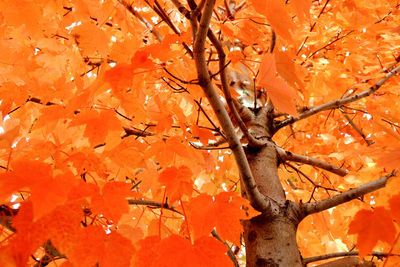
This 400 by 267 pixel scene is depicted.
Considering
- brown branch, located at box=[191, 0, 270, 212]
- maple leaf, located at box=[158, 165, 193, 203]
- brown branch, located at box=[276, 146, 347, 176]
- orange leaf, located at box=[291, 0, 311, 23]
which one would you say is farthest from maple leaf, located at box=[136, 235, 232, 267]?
brown branch, located at box=[276, 146, 347, 176]

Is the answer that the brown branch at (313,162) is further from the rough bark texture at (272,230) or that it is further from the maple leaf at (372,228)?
the maple leaf at (372,228)

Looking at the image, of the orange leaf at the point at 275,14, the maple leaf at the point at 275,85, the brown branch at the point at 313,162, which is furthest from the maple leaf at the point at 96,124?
the brown branch at the point at 313,162

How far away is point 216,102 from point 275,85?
0.69 feet

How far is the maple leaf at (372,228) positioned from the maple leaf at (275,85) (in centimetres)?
47

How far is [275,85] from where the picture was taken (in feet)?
3.22

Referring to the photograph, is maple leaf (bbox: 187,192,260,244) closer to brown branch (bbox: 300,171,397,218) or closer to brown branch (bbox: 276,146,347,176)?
brown branch (bbox: 300,171,397,218)

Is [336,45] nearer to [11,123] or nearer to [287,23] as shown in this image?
[287,23]

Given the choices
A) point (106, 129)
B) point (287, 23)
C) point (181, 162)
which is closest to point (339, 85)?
point (181, 162)

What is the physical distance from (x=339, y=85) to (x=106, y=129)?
191cm

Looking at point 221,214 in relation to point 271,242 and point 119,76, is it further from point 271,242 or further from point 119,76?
point 119,76

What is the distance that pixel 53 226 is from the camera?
78 cm

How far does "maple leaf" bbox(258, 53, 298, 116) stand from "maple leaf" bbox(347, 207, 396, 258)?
470 mm

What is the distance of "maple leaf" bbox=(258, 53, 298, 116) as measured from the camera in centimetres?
96

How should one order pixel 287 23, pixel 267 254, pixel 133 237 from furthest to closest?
1. pixel 267 254
2. pixel 133 237
3. pixel 287 23
